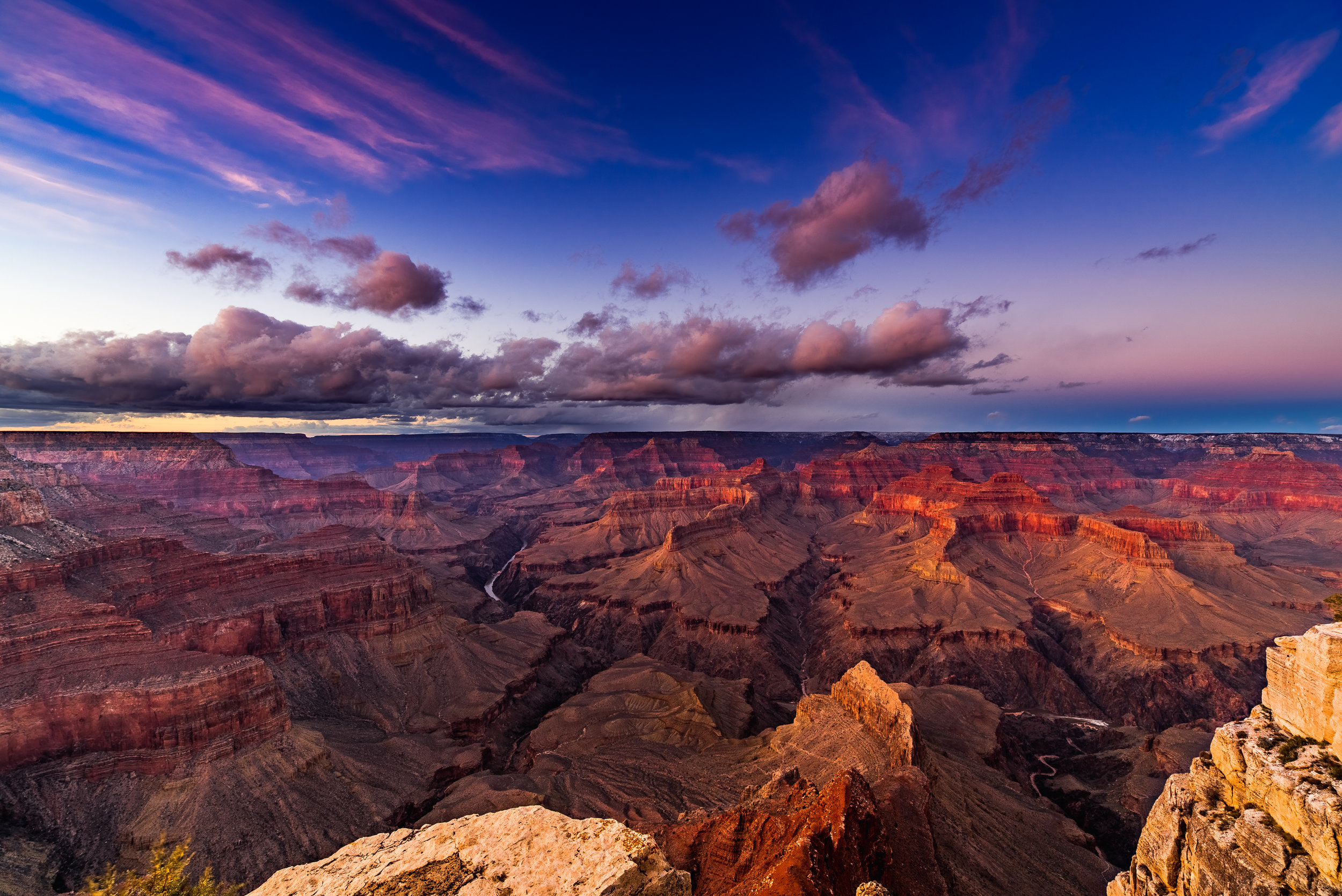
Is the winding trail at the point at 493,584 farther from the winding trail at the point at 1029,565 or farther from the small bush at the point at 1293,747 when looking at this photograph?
the small bush at the point at 1293,747

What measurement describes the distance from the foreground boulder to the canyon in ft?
0.99

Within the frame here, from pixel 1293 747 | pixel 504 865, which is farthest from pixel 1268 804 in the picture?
pixel 504 865

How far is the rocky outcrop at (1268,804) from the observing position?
15711 millimetres

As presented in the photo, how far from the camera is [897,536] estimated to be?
175000mm

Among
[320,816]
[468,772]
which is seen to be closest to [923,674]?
[468,772]

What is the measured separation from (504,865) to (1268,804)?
2293 centimetres

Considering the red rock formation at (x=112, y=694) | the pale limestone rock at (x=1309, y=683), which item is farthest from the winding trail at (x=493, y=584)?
the pale limestone rock at (x=1309, y=683)

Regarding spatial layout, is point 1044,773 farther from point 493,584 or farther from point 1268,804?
point 493,584

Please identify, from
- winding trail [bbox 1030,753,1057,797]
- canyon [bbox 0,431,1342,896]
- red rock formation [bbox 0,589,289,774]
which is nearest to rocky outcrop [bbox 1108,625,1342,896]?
canyon [bbox 0,431,1342,896]

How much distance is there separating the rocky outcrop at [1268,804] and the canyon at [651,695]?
0.34 metres

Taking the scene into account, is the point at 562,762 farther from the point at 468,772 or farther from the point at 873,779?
the point at 873,779

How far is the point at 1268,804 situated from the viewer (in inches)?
673

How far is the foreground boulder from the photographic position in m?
11.2

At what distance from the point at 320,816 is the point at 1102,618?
130 metres
